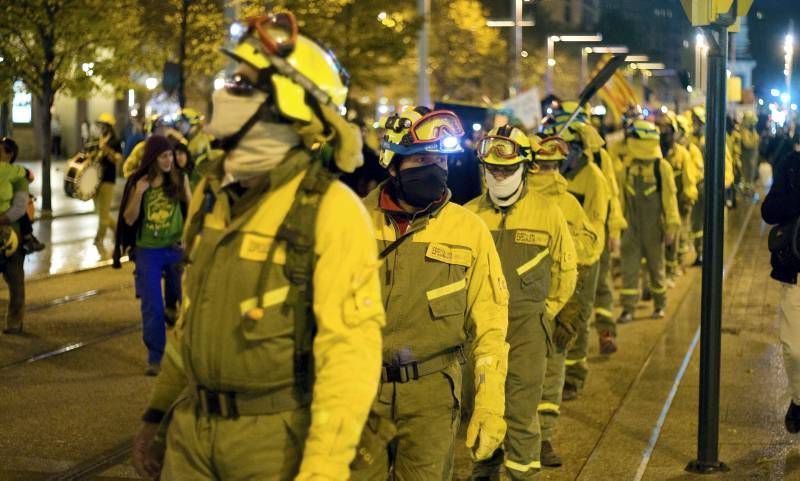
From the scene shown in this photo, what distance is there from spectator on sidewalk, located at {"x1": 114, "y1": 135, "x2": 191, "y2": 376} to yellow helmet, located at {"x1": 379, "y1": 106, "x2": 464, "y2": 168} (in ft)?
16.6

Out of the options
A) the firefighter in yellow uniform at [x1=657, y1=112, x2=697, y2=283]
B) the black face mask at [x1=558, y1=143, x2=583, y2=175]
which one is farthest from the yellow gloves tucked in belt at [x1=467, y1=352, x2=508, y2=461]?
the firefighter in yellow uniform at [x1=657, y1=112, x2=697, y2=283]

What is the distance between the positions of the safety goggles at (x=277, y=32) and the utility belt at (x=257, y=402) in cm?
90

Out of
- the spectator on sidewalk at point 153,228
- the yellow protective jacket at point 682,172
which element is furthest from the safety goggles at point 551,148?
the yellow protective jacket at point 682,172

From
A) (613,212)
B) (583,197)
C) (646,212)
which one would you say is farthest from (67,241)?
(583,197)

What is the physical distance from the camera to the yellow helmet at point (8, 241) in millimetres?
12039

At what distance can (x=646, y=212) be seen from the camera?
1448cm

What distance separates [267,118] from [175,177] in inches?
281

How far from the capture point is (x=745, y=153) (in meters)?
34.2

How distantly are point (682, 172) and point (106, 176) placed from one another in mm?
9271

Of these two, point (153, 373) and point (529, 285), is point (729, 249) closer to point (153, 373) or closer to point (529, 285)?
point (153, 373)

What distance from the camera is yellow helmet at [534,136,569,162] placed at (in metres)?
9.18

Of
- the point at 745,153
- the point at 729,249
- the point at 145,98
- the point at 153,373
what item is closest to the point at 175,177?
the point at 153,373

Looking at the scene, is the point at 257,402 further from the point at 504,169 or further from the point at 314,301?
the point at 504,169

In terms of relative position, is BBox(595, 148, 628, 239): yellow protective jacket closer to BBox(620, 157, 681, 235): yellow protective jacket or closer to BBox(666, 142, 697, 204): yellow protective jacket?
BBox(620, 157, 681, 235): yellow protective jacket
